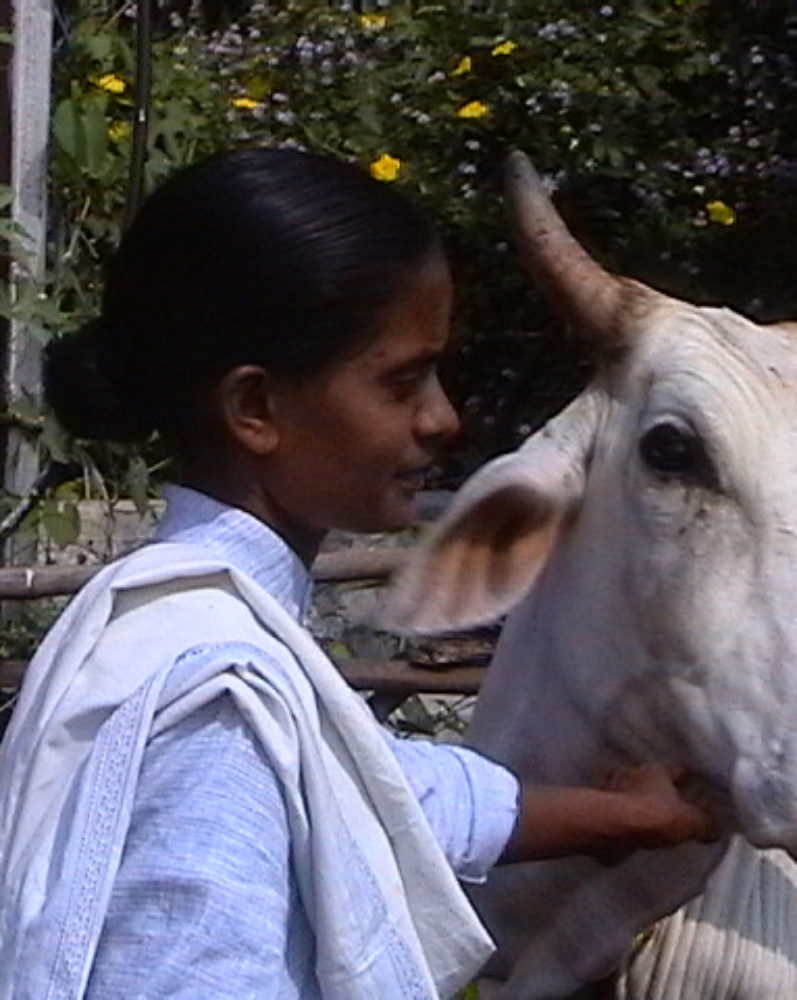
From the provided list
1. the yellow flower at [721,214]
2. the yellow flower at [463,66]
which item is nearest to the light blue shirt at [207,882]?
the yellow flower at [721,214]

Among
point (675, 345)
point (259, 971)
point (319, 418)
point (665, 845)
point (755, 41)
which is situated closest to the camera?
point (259, 971)

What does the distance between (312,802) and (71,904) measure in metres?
0.18

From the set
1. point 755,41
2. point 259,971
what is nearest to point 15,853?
point 259,971

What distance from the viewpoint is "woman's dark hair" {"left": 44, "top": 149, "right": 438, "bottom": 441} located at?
1.98 m

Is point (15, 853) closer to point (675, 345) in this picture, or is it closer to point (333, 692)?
point (333, 692)

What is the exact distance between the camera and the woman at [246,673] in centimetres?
177

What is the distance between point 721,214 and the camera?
5.71 meters

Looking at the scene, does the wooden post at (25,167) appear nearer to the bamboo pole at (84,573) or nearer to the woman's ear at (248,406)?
the bamboo pole at (84,573)

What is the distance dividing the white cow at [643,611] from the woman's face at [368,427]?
68 centimetres

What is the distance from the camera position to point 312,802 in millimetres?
1817

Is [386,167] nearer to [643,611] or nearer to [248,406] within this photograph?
[643,611]

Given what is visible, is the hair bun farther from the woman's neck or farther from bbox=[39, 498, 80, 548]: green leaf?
bbox=[39, 498, 80, 548]: green leaf

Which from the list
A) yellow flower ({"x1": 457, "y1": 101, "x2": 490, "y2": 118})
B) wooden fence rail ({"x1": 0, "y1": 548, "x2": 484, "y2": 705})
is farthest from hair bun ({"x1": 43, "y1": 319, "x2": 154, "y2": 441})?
yellow flower ({"x1": 457, "y1": 101, "x2": 490, "y2": 118})

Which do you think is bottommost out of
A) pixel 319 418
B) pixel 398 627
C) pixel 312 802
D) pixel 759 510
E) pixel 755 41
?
pixel 755 41
